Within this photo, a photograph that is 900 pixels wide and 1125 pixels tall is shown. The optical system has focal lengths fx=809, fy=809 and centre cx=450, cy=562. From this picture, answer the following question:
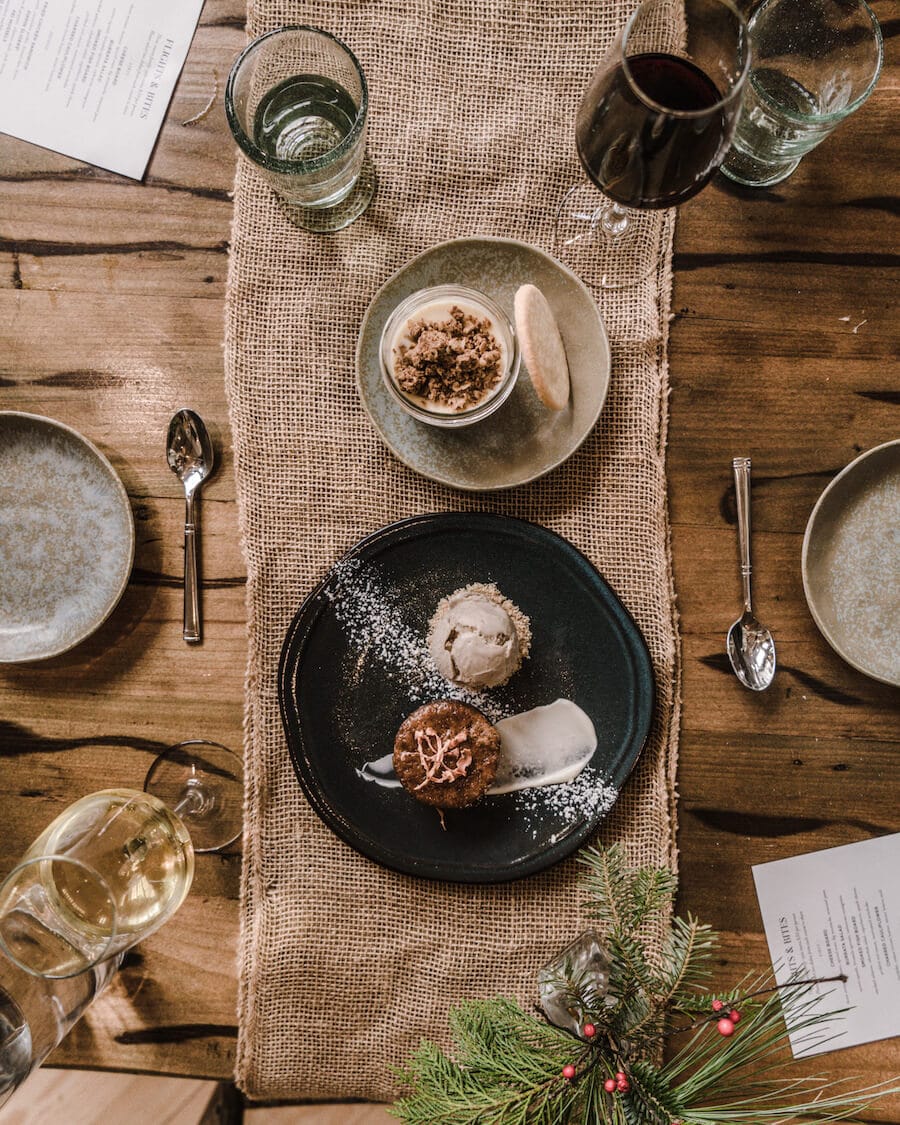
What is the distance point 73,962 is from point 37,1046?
0.10 m

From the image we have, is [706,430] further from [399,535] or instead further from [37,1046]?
[37,1046]

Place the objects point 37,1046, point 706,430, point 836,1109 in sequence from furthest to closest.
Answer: point 706,430 → point 836,1109 → point 37,1046

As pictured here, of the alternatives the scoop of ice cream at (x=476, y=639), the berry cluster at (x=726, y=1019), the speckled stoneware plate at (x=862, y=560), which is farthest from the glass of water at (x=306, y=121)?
the berry cluster at (x=726, y=1019)

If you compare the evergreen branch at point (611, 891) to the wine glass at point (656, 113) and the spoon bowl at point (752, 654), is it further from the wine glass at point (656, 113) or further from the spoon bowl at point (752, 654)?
the wine glass at point (656, 113)

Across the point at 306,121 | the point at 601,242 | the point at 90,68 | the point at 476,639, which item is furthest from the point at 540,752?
the point at 90,68

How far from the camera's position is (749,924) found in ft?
3.98

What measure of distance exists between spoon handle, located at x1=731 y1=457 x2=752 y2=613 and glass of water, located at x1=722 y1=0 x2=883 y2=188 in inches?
17.5

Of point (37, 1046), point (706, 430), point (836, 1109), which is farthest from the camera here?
point (706, 430)

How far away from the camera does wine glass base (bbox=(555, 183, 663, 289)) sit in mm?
1224

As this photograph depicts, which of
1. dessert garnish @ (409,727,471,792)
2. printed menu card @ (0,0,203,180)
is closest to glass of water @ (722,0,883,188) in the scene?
printed menu card @ (0,0,203,180)

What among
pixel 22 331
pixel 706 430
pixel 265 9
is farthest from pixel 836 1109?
pixel 265 9

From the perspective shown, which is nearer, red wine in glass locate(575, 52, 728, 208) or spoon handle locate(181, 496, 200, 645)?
red wine in glass locate(575, 52, 728, 208)

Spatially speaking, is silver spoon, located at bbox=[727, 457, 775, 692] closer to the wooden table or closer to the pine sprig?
the wooden table

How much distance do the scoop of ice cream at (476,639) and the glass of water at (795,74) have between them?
2.47 feet
